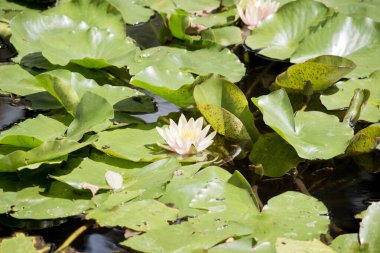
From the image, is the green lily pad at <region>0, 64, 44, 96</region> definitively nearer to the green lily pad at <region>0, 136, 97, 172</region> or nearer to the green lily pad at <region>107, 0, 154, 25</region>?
the green lily pad at <region>0, 136, 97, 172</region>

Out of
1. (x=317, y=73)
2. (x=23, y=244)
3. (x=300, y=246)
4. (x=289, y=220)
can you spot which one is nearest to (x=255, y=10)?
(x=317, y=73)

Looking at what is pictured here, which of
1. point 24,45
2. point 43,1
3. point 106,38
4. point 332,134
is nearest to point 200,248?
point 332,134

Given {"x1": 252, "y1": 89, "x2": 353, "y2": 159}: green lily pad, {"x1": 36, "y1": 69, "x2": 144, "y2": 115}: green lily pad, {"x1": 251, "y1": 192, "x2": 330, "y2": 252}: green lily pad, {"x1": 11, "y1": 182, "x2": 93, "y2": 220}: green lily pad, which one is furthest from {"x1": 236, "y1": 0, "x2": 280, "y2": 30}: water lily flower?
{"x1": 11, "y1": 182, "x2": 93, "y2": 220}: green lily pad

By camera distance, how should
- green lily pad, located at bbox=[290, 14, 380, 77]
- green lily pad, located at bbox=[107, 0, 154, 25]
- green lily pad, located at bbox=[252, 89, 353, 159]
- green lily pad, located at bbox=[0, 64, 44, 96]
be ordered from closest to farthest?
green lily pad, located at bbox=[252, 89, 353, 159] → green lily pad, located at bbox=[0, 64, 44, 96] → green lily pad, located at bbox=[290, 14, 380, 77] → green lily pad, located at bbox=[107, 0, 154, 25]

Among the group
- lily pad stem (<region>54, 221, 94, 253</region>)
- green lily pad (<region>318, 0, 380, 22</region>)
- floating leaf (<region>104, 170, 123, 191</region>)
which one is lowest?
lily pad stem (<region>54, 221, 94, 253</region>)

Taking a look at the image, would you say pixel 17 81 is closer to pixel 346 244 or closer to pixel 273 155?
pixel 273 155

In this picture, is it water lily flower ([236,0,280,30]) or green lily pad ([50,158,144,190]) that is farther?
water lily flower ([236,0,280,30])
